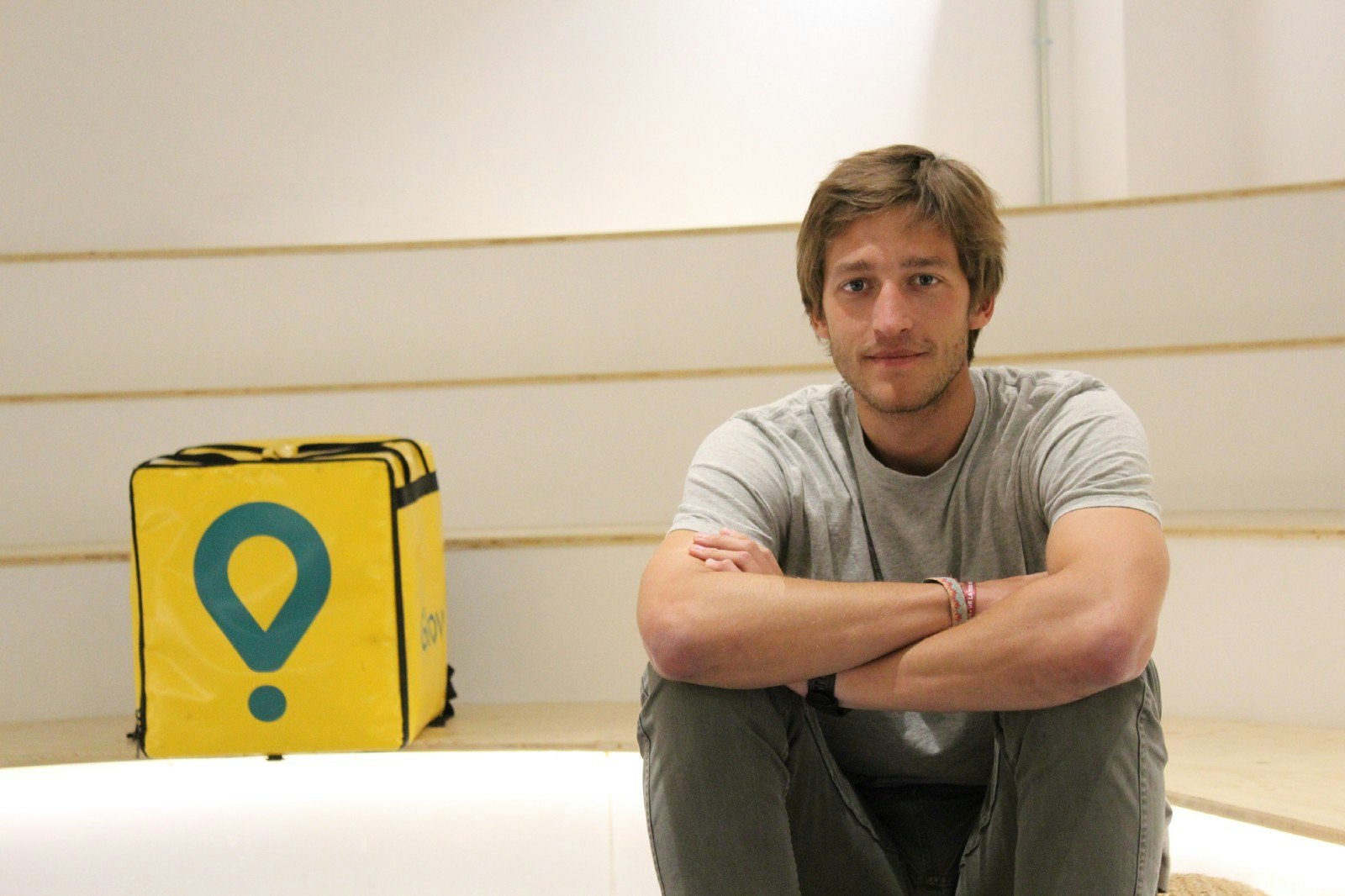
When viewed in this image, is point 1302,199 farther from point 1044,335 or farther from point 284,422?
point 284,422

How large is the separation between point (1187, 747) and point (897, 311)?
2.55 ft

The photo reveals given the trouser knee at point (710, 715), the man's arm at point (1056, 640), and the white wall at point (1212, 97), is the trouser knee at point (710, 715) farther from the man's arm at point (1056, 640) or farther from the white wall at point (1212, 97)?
the white wall at point (1212, 97)

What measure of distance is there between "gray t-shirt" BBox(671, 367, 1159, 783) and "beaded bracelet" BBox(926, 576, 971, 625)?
0.14 meters

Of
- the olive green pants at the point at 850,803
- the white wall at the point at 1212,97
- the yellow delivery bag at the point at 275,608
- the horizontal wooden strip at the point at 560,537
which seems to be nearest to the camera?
the olive green pants at the point at 850,803

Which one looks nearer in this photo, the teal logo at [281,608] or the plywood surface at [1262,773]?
the plywood surface at [1262,773]

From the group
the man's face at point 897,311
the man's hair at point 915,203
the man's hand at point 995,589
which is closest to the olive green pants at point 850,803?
the man's hand at point 995,589

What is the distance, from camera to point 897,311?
1.27 metres

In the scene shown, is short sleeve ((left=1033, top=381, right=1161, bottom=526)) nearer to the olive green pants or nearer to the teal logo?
the olive green pants

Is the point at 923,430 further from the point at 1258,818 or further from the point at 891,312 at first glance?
the point at 1258,818

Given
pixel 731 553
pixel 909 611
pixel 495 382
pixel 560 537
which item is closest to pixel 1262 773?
pixel 909 611

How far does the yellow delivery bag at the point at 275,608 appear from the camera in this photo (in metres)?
1.73

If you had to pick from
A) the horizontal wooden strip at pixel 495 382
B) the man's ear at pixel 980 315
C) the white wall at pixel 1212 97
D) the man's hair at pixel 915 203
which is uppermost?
the white wall at pixel 1212 97

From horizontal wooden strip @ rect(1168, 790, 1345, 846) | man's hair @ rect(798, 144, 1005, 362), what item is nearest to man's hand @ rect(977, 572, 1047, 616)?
man's hair @ rect(798, 144, 1005, 362)

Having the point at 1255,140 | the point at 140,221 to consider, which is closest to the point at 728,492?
the point at 1255,140
